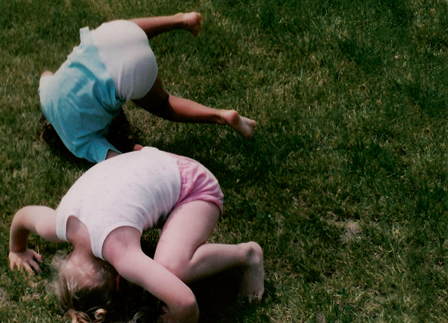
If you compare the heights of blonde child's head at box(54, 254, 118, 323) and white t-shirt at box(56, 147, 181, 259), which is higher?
white t-shirt at box(56, 147, 181, 259)

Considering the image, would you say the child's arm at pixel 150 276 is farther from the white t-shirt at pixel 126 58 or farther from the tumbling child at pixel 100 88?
the white t-shirt at pixel 126 58

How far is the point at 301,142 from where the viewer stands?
12.0 ft

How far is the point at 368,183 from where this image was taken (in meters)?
3.34

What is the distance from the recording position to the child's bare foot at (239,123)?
138 inches

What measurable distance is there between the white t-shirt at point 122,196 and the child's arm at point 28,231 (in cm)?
10

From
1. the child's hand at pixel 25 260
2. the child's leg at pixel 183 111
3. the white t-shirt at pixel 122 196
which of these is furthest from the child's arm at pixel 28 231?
the child's leg at pixel 183 111

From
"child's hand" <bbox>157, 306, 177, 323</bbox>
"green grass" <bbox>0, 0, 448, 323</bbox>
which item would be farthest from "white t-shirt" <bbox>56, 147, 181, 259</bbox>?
"green grass" <bbox>0, 0, 448, 323</bbox>

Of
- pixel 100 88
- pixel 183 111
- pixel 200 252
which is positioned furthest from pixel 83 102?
pixel 200 252

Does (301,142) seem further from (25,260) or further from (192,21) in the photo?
(25,260)

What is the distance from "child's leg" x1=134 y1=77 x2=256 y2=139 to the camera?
358 centimetres

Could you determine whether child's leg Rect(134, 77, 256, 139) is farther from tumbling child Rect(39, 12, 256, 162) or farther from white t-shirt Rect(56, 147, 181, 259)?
white t-shirt Rect(56, 147, 181, 259)

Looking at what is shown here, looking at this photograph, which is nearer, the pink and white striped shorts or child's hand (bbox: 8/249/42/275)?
the pink and white striped shorts

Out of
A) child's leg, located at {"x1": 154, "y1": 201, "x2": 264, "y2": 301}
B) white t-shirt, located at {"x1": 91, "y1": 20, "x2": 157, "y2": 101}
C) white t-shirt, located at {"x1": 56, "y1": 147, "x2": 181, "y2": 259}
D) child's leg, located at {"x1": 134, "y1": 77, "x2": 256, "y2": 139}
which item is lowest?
child's leg, located at {"x1": 154, "y1": 201, "x2": 264, "y2": 301}

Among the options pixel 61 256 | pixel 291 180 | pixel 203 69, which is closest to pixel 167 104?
pixel 203 69
